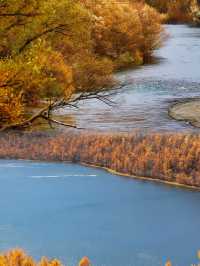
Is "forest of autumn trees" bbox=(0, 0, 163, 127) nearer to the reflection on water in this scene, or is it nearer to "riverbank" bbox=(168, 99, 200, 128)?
the reflection on water

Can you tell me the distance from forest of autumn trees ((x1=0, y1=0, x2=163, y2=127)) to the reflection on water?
119 centimetres

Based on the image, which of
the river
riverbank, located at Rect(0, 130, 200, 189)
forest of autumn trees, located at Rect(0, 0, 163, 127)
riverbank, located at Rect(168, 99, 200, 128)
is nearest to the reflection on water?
riverbank, located at Rect(168, 99, 200, 128)

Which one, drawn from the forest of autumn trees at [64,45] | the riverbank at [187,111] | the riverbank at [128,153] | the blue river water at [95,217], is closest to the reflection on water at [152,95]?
the riverbank at [187,111]

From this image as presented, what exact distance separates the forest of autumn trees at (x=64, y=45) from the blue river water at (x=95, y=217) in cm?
176

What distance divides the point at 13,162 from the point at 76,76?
15.3m

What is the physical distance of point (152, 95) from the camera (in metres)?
30.6

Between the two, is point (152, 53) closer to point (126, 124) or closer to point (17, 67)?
point (126, 124)

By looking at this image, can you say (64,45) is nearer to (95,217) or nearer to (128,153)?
(128,153)

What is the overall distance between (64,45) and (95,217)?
68.9 ft

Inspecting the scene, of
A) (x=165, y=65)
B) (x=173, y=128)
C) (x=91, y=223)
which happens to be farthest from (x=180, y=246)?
(x=165, y=65)

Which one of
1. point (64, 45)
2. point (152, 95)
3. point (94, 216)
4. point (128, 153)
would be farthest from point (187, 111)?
point (94, 216)

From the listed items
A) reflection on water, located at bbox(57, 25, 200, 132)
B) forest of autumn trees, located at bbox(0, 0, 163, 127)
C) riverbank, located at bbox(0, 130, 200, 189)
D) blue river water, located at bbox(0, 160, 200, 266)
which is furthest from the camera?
reflection on water, located at bbox(57, 25, 200, 132)

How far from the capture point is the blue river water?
10594 mm

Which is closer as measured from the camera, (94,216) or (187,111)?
(94,216)
